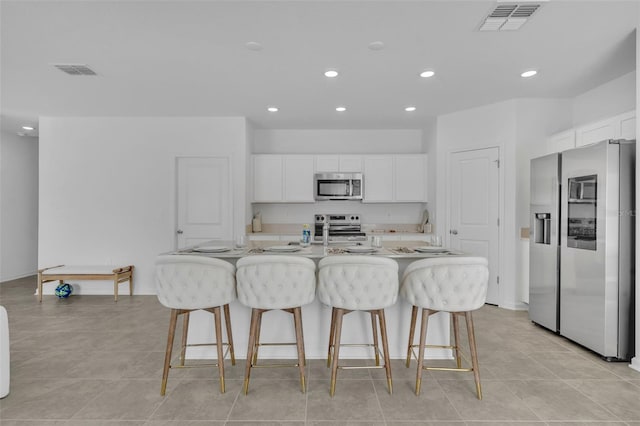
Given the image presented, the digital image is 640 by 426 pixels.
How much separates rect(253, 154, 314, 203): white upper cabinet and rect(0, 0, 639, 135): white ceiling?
104 centimetres

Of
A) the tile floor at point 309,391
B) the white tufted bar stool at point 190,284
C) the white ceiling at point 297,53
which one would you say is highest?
the white ceiling at point 297,53

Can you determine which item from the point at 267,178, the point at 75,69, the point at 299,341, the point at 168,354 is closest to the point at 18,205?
the point at 75,69

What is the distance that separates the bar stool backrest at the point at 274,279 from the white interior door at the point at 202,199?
300cm

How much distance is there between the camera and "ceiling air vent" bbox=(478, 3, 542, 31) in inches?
91.7

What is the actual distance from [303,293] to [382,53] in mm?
2118

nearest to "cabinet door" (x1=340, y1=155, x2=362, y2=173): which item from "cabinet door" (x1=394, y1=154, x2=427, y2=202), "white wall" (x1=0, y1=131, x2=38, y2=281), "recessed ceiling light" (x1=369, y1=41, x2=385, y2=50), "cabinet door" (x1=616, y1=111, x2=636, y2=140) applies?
"cabinet door" (x1=394, y1=154, x2=427, y2=202)

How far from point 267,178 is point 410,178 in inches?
88.7

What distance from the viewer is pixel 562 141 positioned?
3896 millimetres

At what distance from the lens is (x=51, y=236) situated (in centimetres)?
514

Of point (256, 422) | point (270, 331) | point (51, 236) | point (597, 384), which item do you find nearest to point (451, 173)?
point (597, 384)

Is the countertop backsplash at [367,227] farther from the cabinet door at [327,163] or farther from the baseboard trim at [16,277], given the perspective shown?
the baseboard trim at [16,277]

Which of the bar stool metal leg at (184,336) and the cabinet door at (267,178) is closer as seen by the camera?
the bar stool metal leg at (184,336)

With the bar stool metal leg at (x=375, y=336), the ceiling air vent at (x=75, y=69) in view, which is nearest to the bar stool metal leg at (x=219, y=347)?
the bar stool metal leg at (x=375, y=336)

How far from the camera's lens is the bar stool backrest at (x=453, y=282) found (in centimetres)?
219
